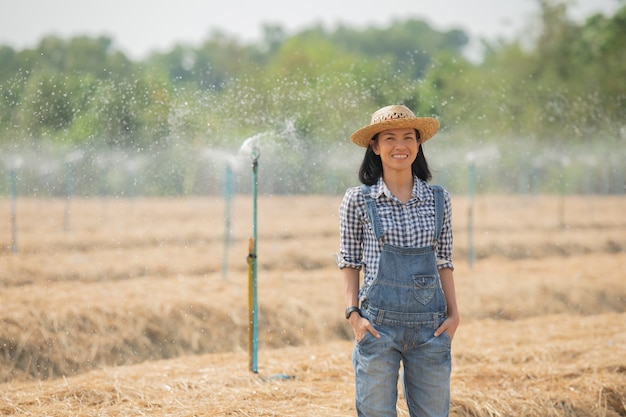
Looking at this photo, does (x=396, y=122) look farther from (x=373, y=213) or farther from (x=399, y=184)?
(x=373, y=213)

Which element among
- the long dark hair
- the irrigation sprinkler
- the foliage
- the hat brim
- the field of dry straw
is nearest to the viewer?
the hat brim

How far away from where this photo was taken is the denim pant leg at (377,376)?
111 inches

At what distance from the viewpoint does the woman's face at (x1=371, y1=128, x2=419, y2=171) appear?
2.95 meters

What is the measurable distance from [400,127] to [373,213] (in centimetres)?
35

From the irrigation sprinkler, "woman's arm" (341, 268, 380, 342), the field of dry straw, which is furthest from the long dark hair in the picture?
the irrigation sprinkler

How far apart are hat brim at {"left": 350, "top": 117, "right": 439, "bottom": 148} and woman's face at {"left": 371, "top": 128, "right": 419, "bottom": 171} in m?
0.03

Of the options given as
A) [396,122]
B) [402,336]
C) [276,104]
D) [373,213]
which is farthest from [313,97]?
[402,336]

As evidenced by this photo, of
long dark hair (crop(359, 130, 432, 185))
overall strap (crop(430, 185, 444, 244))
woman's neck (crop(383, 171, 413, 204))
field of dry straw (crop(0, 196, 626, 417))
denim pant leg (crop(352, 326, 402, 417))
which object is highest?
long dark hair (crop(359, 130, 432, 185))

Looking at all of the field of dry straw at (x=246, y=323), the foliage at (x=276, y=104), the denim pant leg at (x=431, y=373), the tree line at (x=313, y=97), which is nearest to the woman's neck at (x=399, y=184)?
the denim pant leg at (x=431, y=373)

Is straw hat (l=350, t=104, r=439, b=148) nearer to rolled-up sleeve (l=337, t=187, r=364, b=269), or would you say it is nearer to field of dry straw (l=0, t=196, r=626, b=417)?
rolled-up sleeve (l=337, t=187, r=364, b=269)

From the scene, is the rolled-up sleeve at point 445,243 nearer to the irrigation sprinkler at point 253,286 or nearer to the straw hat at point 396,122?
the straw hat at point 396,122

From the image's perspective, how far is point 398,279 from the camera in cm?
283

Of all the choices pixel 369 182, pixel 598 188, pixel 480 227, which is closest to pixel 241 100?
pixel 369 182

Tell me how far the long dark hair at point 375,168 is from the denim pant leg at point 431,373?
0.61 meters
